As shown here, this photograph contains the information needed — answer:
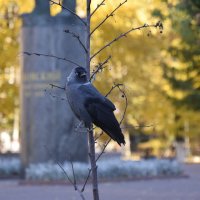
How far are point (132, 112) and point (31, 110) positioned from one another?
11.0 metres

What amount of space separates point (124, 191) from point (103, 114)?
970 cm

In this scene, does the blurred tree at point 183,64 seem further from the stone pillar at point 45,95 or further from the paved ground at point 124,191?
the paved ground at point 124,191

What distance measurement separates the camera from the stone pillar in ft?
63.0

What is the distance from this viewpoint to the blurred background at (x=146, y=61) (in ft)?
78.8

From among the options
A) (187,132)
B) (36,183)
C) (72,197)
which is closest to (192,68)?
(187,132)

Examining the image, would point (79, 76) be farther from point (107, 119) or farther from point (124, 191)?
point (124, 191)

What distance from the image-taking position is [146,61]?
28.7 meters

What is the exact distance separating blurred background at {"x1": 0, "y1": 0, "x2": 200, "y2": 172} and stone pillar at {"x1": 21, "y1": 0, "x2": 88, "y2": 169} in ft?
9.46

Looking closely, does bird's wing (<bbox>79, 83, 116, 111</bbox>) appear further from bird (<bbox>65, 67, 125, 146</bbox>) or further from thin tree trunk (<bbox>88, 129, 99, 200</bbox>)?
thin tree trunk (<bbox>88, 129, 99, 200</bbox>)

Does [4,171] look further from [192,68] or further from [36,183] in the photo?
[192,68]

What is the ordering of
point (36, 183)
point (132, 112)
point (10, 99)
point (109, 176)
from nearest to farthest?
1. point (36, 183)
2. point (109, 176)
3. point (10, 99)
4. point (132, 112)

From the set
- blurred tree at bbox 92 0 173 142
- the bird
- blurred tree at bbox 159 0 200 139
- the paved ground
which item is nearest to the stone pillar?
the paved ground

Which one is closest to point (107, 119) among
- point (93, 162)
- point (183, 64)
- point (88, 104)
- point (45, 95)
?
point (88, 104)

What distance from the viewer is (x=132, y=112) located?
2984 centimetres
